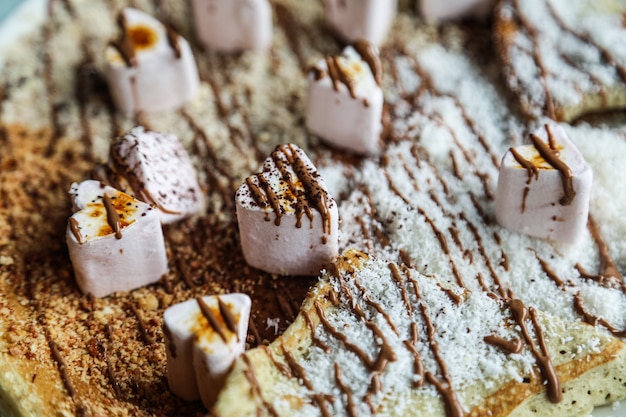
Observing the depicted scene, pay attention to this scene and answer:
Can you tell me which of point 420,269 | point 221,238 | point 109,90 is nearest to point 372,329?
point 420,269

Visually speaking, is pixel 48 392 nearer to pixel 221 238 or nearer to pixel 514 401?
pixel 221 238

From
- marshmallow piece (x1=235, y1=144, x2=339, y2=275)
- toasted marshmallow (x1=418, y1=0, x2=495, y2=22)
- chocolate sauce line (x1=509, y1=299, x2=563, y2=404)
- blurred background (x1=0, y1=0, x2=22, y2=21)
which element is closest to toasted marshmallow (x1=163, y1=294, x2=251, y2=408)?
marshmallow piece (x1=235, y1=144, x2=339, y2=275)

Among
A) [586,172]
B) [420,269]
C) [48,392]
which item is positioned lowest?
[48,392]

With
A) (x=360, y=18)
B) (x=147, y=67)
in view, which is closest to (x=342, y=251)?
(x=147, y=67)

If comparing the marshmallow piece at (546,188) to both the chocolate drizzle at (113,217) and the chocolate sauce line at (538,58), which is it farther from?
the chocolate drizzle at (113,217)

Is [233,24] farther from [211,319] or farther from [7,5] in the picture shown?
[211,319]

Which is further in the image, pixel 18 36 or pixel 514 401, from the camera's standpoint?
pixel 18 36

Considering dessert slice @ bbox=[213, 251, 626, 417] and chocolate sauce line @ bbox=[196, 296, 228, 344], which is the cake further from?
chocolate sauce line @ bbox=[196, 296, 228, 344]
